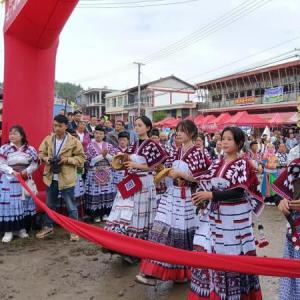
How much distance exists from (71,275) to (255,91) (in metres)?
38.0

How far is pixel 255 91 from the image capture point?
131 ft

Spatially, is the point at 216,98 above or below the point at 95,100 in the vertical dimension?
below

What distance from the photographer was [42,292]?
151 inches

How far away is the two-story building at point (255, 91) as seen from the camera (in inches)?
1351

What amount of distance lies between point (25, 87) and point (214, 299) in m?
4.22

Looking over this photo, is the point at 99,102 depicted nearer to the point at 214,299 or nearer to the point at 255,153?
the point at 255,153

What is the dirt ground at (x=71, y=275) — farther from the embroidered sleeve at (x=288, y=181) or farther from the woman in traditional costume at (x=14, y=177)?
the embroidered sleeve at (x=288, y=181)

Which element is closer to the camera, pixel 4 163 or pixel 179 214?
pixel 179 214

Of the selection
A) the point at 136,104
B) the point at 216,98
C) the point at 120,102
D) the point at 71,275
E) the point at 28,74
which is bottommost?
the point at 71,275

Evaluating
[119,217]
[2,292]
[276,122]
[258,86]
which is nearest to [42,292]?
[2,292]

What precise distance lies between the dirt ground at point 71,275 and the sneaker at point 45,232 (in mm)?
103

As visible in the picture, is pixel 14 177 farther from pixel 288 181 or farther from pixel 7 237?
pixel 288 181

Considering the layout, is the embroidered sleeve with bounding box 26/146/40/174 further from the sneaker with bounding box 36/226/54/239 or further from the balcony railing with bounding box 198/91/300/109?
the balcony railing with bounding box 198/91/300/109

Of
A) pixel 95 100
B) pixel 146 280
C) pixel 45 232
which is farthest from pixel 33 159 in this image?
pixel 95 100
